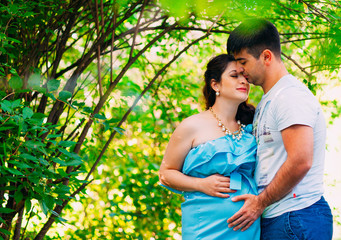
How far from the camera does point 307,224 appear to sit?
171 cm

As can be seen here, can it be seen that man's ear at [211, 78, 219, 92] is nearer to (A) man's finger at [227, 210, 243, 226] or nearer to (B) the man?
(B) the man

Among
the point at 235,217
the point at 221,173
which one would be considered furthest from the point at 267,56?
the point at 235,217

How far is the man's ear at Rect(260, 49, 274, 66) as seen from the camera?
6.50 ft

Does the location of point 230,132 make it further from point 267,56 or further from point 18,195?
point 18,195

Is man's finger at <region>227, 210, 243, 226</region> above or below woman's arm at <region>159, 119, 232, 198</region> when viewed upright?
below

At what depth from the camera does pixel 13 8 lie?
1748 millimetres

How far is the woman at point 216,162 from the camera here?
6.36ft

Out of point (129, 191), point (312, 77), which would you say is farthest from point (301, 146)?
point (129, 191)

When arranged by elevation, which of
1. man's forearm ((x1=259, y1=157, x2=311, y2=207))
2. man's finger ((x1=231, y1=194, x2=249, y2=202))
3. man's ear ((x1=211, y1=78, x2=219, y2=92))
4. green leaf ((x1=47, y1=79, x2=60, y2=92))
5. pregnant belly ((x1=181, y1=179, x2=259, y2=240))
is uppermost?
man's ear ((x1=211, y1=78, x2=219, y2=92))

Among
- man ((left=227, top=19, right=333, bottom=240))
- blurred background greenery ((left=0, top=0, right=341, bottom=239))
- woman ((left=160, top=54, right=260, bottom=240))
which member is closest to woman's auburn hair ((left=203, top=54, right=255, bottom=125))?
woman ((left=160, top=54, right=260, bottom=240))

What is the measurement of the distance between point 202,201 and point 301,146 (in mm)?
593

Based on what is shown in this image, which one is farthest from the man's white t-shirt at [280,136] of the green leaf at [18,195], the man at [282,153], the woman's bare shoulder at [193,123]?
the green leaf at [18,195]

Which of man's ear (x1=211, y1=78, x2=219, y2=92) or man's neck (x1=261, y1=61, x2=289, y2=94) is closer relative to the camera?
man's neck (x1=261, y1=61, x2=289, y2=94)

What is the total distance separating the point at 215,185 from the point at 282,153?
361 mm
